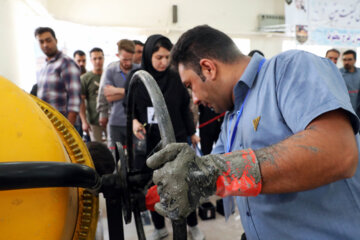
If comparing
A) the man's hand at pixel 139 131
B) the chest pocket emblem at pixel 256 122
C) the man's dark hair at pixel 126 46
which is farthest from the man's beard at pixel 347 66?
the chest pocket emblem at pixel 256 122

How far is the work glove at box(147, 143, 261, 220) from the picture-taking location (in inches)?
18.6

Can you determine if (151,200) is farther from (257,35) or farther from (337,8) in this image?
(257,35)

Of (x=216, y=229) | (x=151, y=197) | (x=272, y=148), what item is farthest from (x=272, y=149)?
(x=216, y=229)

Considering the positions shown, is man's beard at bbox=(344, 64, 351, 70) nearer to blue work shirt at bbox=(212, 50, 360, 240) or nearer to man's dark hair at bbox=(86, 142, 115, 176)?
blue work shirt at bbox=(212, 50, 360, 240)

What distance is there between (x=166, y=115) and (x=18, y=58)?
3.15m

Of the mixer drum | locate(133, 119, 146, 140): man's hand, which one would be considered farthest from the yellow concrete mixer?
locate(133, 119, 146, 140): man's hand

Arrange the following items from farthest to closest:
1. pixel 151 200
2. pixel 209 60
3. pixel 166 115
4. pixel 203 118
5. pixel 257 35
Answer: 1. pixel 257 35
2. pixel 203 118
3. pixel 209 60
4. pixel 151 200
5. pixel 166 115

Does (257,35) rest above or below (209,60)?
above

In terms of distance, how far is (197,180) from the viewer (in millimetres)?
479

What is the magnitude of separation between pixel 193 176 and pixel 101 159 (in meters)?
0.60

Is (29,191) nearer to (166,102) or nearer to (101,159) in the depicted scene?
(101,159)

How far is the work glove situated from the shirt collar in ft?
1.08

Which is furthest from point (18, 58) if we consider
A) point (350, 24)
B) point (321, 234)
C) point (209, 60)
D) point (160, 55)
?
point (350, 24)

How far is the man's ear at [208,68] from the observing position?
0.84m
